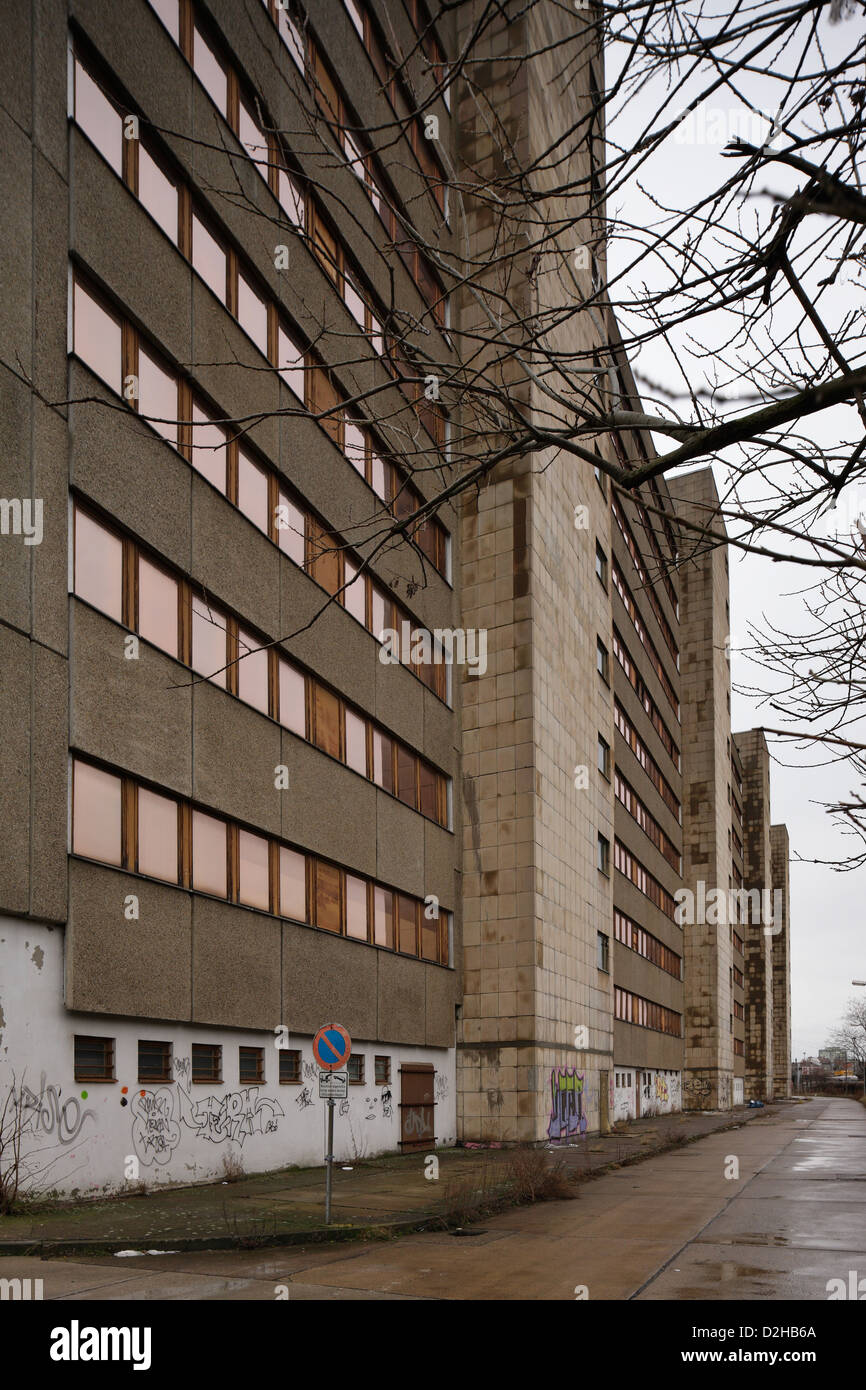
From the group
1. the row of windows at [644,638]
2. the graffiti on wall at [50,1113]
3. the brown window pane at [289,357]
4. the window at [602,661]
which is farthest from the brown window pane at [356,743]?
the row of windows at [644,638]

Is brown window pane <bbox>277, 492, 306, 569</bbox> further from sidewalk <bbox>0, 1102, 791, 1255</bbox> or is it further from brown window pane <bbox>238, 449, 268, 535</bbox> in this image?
sidewalk <bbox>0, 1102, 791, 1255</bbox>

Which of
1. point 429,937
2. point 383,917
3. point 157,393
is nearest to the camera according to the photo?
point 157,393

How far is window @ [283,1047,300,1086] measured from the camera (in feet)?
68.2

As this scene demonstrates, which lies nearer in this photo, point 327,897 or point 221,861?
point 221,861

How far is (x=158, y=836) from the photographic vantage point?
17391mm

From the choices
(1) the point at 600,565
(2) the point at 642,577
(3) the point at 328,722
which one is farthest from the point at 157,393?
(2) the point at 642,577

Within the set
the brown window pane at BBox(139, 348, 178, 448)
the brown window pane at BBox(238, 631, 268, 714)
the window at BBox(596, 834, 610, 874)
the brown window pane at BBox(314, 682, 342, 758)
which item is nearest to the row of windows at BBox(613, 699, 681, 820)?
the window at BBox(596, 834, 610, 874)

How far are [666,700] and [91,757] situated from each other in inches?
1935

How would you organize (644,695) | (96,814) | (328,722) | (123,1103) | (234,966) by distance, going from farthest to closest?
(644,695) < (328,722) < (234,966) < (96,814) < (123,1103)

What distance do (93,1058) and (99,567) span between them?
20.3 feet

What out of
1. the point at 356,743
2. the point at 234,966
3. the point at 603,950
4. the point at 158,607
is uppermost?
the point at 158,607

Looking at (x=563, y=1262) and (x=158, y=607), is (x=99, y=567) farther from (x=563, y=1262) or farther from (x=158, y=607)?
(x=563, y=1262)

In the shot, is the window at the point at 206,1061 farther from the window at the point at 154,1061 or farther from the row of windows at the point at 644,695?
→ the row of windows at the point at 644,695

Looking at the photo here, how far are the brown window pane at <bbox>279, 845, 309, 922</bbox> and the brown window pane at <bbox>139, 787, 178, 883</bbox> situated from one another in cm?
382
